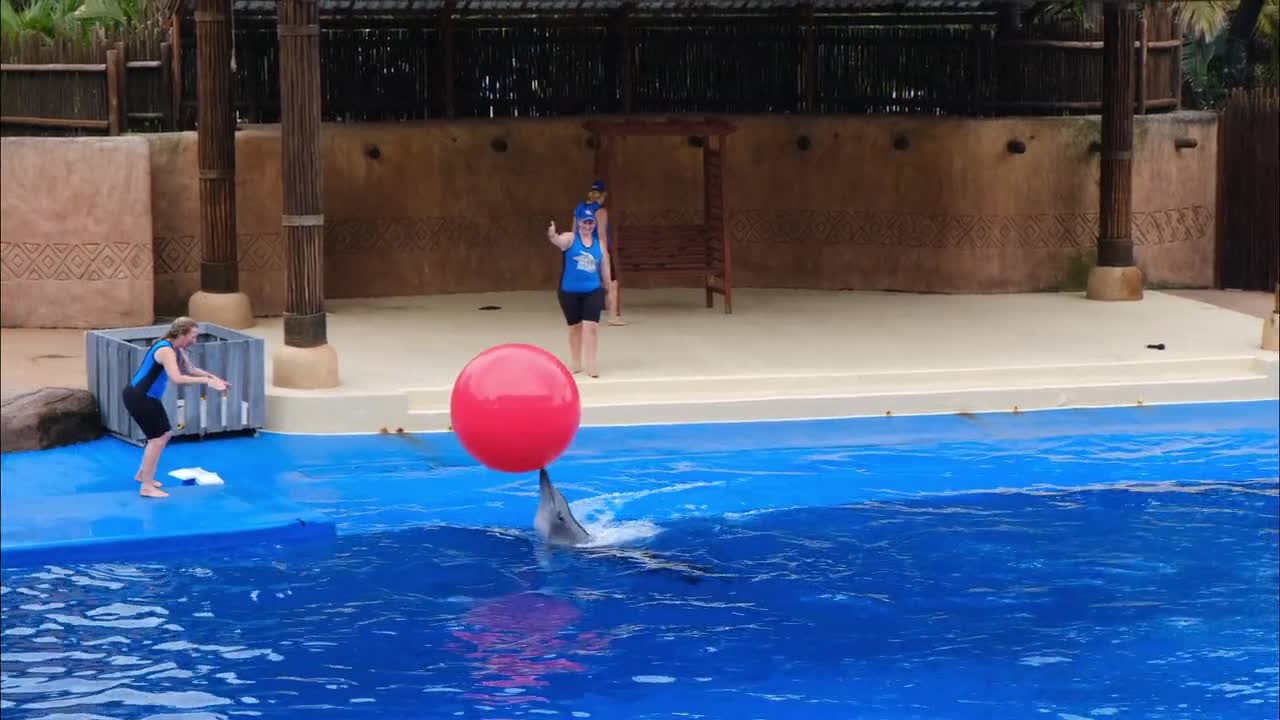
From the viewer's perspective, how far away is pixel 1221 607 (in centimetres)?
1036

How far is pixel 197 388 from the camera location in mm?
13469

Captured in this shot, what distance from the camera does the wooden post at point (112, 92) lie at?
666 inches

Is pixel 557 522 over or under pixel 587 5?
under

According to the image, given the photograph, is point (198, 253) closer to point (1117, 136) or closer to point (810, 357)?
point (810, 357)

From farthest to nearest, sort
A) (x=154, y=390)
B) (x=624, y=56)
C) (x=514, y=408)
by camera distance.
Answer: (x=624, y=56) < (x=154, y=390) < (x=514, y=408)

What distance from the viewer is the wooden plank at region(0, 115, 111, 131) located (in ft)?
55.1

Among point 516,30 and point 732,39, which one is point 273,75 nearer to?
point 516,30

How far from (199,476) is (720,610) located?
3916 mm

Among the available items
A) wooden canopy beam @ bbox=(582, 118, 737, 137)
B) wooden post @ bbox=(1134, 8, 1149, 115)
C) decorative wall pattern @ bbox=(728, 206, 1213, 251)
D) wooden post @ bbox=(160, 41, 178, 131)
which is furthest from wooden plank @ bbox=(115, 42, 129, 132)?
wooden post @ bbox=(1134, 8, 1149, 115)

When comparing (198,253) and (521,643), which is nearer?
(521,643)

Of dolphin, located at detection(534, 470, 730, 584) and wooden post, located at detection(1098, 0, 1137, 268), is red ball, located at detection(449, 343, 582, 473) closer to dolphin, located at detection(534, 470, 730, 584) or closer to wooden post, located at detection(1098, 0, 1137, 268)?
dolphin, located at detection(534, 470, 730, 584)

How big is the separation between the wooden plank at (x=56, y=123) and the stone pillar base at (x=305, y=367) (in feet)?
13.1

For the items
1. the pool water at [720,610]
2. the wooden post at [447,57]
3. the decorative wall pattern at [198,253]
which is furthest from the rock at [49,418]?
the wooden post at [447,57]

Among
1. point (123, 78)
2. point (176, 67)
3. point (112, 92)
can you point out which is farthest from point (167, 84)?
point (112, 92)
